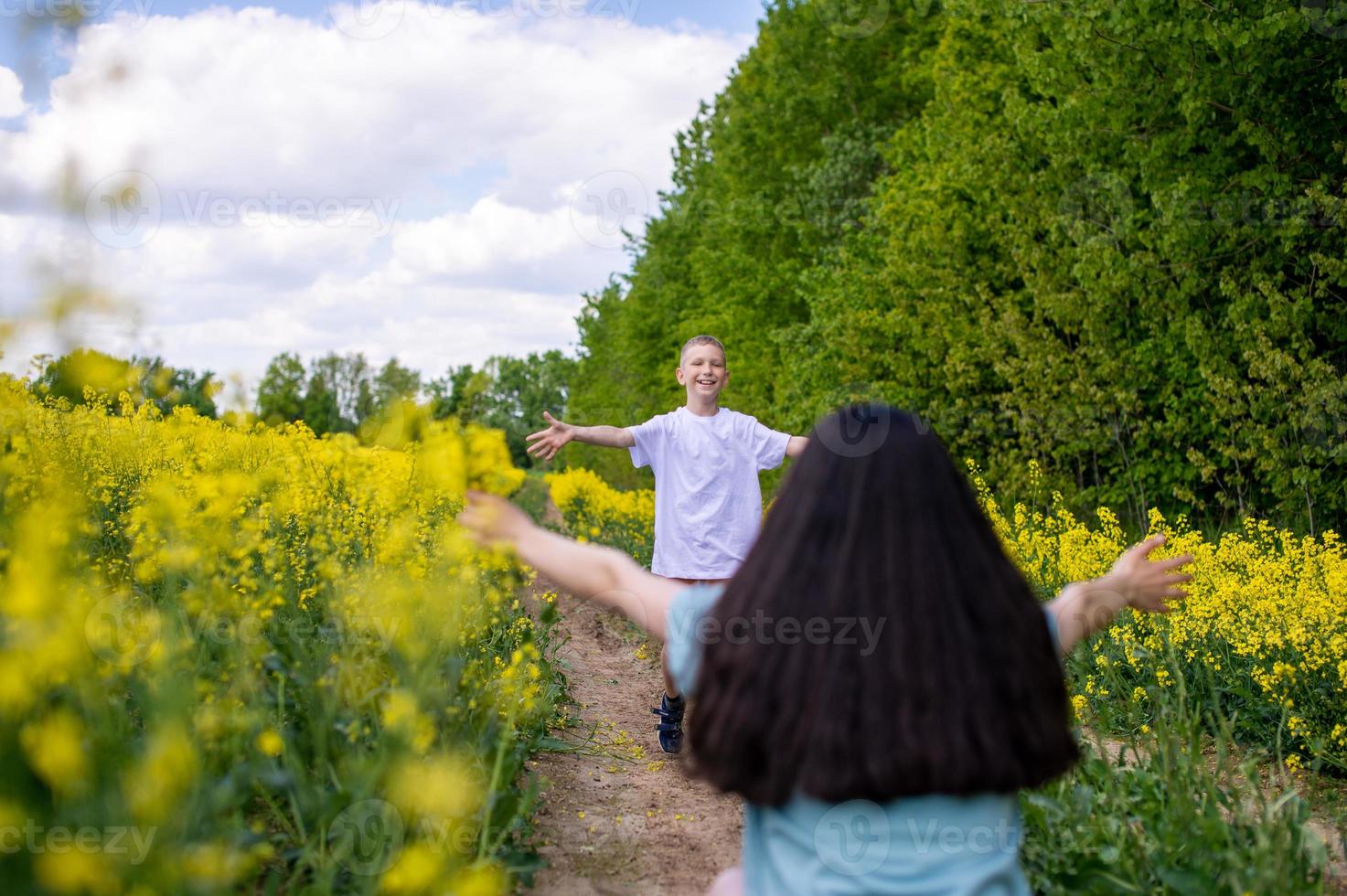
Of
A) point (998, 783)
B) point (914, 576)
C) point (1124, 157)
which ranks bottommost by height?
point (998, 783)

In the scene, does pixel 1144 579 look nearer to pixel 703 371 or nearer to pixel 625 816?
pixel 625 816

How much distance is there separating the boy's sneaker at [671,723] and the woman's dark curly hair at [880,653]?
10.2ft

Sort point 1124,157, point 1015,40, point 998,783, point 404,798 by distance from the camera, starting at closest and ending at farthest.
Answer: point 998,783
point 404,798
point 1124,157
point 1015,40

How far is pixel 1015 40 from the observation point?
10.8 m

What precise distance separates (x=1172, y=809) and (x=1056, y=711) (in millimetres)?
1410

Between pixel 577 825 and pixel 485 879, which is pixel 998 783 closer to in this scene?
pixel 485 879

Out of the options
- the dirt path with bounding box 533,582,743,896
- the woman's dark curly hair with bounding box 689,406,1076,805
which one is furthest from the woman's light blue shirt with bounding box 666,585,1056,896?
the dirt path with bounding box 533,582,743,896

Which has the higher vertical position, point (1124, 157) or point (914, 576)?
point (1124, 157)

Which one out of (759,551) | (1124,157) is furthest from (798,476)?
(1124,157)

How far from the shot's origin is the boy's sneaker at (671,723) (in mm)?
4941

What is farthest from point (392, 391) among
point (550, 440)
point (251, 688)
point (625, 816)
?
point (625, 816)

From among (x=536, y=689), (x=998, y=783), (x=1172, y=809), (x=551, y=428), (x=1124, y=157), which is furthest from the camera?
(x=1124, y=157)

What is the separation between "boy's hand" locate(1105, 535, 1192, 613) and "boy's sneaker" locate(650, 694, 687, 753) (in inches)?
112

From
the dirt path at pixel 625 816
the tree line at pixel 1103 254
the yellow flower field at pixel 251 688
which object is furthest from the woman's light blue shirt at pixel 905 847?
the tree line at pixel 1103 254
